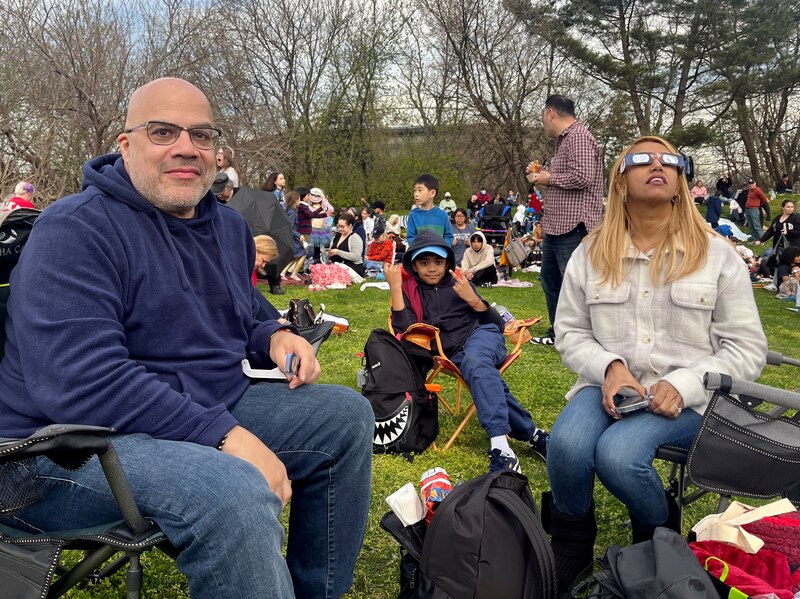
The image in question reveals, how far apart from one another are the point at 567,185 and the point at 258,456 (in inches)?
165

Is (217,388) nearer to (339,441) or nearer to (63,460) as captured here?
(339,441)

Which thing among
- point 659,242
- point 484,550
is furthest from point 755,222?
point 484,550

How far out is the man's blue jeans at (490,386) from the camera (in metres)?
3.47

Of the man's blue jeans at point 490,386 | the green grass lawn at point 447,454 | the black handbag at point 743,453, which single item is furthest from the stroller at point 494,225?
the black handbag at point 743,453

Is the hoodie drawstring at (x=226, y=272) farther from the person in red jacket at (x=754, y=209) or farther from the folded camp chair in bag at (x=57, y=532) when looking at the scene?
the person in red jacket at (x=754, y=209)

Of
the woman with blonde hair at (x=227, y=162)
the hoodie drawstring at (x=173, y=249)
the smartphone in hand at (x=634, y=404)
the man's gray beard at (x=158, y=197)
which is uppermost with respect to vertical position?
the woman with blonde hair at (x=227, y=162)

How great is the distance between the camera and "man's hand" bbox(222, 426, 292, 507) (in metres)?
1.65

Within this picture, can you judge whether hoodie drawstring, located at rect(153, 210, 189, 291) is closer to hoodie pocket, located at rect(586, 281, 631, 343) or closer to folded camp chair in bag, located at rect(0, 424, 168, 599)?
folded camp chair in bag, located at rect(0, 424, 168, 599)

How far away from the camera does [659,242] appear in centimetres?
254

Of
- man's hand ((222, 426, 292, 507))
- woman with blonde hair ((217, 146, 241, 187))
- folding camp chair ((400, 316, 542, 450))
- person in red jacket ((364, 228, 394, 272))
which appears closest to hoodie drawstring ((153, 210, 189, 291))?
man's hand ((222, 426, 292, 507))

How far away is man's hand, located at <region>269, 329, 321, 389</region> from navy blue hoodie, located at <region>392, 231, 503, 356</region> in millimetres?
2014

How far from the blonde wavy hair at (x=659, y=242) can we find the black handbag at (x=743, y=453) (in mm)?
581

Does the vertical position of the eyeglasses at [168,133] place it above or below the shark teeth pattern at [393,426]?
above

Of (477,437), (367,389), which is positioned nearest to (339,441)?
(367,389)
